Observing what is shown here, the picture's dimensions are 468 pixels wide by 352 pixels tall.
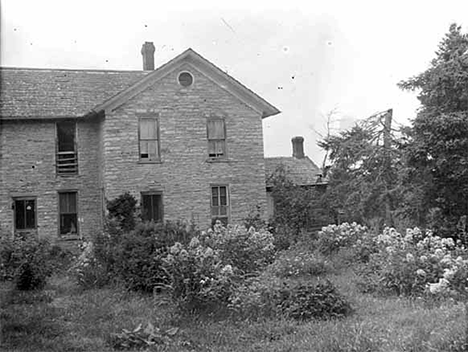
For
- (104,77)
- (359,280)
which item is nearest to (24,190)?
(104,77)

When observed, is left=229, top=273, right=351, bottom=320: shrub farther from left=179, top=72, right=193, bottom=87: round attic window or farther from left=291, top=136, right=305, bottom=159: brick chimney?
left=291, top=136, right=305, bottom=159: brick chimney

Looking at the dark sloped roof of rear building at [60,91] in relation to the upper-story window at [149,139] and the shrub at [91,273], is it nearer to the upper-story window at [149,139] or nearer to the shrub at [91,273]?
the upper-story window at [149,139]

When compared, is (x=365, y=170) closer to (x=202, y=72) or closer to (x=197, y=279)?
(x=202, y=72)

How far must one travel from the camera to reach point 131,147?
56.1ft

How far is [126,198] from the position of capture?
53.1 ft

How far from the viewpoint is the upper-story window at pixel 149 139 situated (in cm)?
1725

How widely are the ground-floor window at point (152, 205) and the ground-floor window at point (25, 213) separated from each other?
310 cm

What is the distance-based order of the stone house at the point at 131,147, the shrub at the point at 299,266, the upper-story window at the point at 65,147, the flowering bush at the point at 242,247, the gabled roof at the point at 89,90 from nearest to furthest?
the shrub at the point at 299,266 < the flowering bush at the point at 242,247 < the gabled roof at the point at 89,90 < the stone house at the point at 131,147 < the upper-story window at the point at 65,147

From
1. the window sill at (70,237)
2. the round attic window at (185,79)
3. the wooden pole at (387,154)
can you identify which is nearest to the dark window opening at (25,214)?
the window sill at (70,237)

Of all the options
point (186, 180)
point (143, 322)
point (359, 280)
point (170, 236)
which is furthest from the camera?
point (186, 180)

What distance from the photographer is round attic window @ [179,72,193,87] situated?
17406 mm

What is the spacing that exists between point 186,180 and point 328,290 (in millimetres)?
10130

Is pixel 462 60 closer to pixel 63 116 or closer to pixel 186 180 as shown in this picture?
pixel 186 180

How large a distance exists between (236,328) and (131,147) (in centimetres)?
1093
